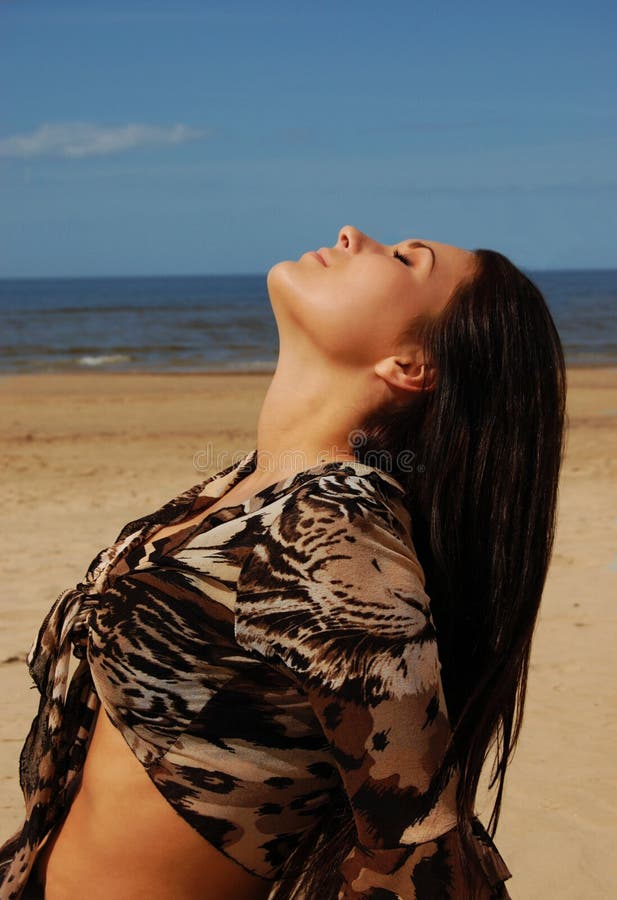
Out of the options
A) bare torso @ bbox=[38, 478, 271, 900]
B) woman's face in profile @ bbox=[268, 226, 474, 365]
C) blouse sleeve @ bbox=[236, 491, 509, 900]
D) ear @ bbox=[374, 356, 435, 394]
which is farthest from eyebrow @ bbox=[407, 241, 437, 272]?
bare torso @ bbox=[38, 478, 271, 900]

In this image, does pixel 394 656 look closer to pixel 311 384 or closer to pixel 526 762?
pixel 311 384

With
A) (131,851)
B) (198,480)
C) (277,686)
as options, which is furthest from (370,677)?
(198,480)

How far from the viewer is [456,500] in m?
1.73

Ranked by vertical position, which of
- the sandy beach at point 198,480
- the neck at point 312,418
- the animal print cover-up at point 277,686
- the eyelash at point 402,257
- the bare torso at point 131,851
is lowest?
the sandy beach at point 198,480

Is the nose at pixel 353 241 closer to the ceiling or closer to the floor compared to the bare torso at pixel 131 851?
closer to the ceiling

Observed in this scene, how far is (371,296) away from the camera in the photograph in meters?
1.84

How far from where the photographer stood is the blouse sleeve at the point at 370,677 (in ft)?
4.55

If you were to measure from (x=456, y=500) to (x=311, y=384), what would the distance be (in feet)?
1.17

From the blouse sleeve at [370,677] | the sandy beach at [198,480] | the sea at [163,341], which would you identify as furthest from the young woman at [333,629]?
the sea at [163,341]

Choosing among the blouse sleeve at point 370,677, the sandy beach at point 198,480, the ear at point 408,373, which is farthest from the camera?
the sandy beach at point 198,480

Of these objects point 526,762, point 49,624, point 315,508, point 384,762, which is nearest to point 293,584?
point 315,508

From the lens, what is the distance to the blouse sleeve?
1.39 metres

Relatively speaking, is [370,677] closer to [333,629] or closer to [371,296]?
[333,629]

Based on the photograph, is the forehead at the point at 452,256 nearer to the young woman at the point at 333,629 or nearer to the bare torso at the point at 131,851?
the young woman at the point at 333,629
